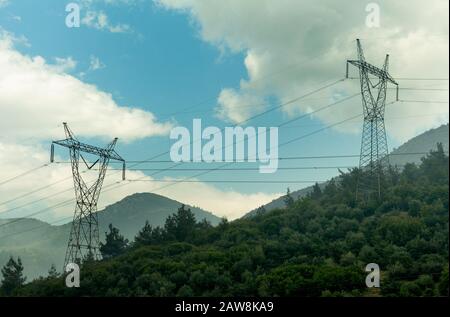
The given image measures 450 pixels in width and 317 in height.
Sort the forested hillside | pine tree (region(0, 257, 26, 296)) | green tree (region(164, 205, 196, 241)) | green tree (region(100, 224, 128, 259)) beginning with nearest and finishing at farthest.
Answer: the forested hillside, pine tree (region(0, 257, 26, 296)), green tree (region(164, 205, 196, 241)), green tree (region(100, 224, 128, 259))

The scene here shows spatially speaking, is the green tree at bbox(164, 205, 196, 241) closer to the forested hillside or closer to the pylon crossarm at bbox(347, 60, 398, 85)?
the forested hillside

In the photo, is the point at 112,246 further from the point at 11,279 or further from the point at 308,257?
the point at 308,257

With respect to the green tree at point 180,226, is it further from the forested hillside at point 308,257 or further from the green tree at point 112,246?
the green tree at point 112,246

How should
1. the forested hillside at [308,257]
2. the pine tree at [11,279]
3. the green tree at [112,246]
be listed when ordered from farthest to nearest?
the green tree at [112,246], the pine tree at [11,279], the forested hillside at [308,257]

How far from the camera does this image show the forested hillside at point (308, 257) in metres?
61.2

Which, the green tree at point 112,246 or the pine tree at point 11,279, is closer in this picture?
the pine tree at point 11,279

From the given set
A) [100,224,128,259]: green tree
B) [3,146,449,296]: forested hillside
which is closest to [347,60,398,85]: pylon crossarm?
[3,146,449,296]: forested hillside

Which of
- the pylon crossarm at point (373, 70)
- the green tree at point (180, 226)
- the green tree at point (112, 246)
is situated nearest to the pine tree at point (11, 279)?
the green tree at point (112, 246)

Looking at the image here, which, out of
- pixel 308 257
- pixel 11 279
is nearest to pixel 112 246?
pixel 11 279

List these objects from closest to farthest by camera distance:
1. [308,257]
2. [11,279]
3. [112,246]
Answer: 1. [308,257]
2. [11,279]
3. [112,246]

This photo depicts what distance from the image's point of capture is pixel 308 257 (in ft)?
255

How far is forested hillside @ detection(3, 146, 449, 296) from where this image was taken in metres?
61.2

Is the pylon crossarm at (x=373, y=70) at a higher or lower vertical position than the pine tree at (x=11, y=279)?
higher
